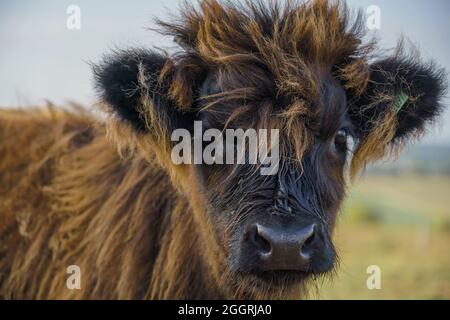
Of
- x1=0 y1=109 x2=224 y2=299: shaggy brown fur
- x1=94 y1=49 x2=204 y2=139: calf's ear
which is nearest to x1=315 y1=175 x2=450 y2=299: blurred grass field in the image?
x1=0 y1=109 x2=224 y2=299: shaggy brown fur

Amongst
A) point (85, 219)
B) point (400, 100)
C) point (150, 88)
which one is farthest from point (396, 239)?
point (150, 88)

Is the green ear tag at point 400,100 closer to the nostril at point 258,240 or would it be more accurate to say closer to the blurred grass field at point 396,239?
the blurred grass field at point 396,239

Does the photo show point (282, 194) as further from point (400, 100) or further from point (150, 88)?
point (400, 100)

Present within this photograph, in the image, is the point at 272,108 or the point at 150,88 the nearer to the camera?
the point at 272,108

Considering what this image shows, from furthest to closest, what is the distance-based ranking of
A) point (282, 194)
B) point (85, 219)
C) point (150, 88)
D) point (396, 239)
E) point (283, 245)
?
1. point (396, 239)
2. point (85, 219)
3. point (150, 88)
4. point (282, 194)
5. point (283, 245)

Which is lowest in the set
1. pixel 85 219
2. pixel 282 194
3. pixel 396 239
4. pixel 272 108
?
pixel 396 239

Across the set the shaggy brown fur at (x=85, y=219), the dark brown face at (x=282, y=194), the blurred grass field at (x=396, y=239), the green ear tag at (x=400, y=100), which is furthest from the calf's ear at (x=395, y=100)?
the shaggy brown fur at (x=85, y=219)

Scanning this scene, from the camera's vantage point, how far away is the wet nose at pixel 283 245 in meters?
4.72

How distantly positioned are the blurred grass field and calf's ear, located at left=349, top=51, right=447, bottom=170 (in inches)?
24.1

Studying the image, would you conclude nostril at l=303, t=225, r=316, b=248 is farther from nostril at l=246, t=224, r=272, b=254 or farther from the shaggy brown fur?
the shaggy brown fur

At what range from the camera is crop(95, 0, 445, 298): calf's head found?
5117 millimetres

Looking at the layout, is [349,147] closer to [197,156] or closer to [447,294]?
[197,156]

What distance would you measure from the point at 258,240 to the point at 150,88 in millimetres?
1509

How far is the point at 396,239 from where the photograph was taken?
1836 cm
